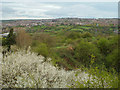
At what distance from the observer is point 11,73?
2.31 meters

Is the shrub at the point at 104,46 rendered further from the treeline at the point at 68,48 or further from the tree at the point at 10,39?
the tree at the point at 10,39

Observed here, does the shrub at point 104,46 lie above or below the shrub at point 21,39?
below

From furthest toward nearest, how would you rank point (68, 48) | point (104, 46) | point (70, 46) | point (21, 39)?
point (70, 46)
point (104, 46)
point (68, 48)
point (21, 39)

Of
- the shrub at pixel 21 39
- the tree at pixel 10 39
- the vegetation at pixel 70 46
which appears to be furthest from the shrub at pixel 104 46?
the tree at pixel 10 39

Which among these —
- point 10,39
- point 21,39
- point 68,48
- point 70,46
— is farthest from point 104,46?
point 10,39

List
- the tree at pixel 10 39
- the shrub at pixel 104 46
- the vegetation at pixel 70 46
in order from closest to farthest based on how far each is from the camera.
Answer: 1. the vegetation at pixel 70 46
2. the tree at pixel 10 39
3. the shrub at pixel 104 46

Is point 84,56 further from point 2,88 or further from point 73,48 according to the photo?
point 2,88

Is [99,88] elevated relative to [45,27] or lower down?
lower down

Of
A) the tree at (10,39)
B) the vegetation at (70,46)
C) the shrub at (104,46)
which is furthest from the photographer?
the shrub at (104,46)


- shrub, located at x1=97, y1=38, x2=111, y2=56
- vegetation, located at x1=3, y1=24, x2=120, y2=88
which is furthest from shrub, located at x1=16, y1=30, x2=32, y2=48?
shrub, located at x1=97, y1=38, x2=111, y2=56

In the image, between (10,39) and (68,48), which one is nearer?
(10,39)

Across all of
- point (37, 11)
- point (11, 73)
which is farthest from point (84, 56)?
point (11, 73)

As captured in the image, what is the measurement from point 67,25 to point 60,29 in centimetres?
122

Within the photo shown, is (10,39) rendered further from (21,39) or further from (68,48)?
(68,48)
